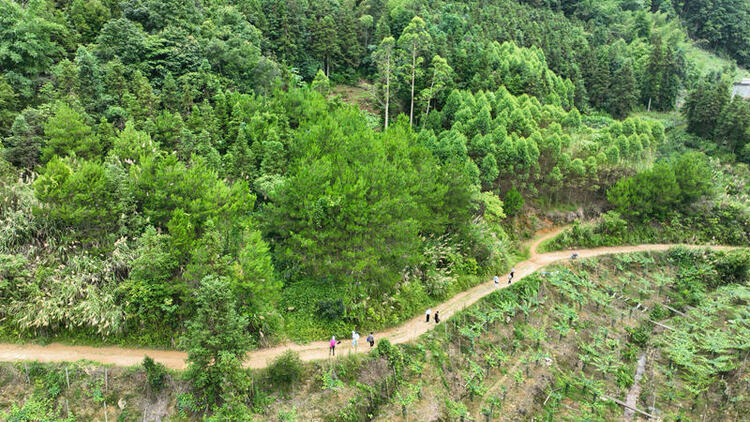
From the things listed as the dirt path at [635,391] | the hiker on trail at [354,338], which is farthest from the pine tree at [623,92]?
the hiker on trail at [354,338]

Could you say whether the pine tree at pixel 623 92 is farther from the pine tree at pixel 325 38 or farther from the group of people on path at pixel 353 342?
the group of people on path at pixel 353 342

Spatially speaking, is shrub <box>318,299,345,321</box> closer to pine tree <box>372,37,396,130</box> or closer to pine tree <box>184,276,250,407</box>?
pine tree <box>184,276,250,407</box>

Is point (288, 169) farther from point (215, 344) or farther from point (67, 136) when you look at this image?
point (215, 344)

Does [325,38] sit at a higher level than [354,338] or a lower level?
higher

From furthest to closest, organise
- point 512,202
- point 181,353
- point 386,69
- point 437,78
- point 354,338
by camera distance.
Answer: point 437,78 → point 386,69 → point 512,202 → point 354,338 → point 181,353

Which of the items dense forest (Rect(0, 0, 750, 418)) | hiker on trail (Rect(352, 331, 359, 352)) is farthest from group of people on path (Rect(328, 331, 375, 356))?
dense forest (Rect(0, 0, 750, 418))

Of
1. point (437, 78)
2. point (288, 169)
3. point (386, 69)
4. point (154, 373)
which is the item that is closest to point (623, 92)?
point (437, 78)
